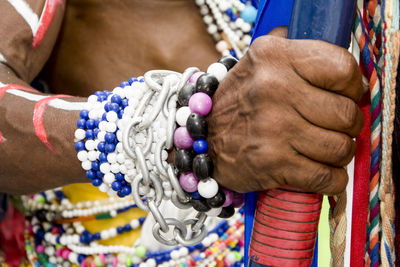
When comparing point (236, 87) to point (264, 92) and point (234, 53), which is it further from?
point (234, 53)

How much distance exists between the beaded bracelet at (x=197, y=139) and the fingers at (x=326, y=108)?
12cm

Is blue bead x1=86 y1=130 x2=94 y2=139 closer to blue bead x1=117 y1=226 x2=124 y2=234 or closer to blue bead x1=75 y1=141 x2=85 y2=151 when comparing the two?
blue bead x1=75 y1=141 x2=85 y2=151

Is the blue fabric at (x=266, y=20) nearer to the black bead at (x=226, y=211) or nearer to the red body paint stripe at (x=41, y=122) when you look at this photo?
the black bead at (x=226, y=211)

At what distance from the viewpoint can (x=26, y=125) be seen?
0.79m

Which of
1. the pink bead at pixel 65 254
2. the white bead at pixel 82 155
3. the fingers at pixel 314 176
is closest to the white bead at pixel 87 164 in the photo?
the white bead at pixel 82 155

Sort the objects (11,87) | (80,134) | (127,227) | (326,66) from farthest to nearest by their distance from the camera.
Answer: (127,227)
(11,87)
(80,134)
(326,66)

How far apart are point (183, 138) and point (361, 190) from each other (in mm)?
265

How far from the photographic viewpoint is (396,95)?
574 mm

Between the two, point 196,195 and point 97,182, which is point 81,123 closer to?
point 97,182

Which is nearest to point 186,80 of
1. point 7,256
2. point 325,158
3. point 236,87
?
point 236,87

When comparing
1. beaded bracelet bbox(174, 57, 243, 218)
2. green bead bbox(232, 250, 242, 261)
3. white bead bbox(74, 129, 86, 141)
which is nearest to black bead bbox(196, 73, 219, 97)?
beaded bracelet bbox(174, 57, 243, 218)

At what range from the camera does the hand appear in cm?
51

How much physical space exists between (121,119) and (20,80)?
0.99 feet

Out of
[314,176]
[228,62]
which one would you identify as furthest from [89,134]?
[314,176]
